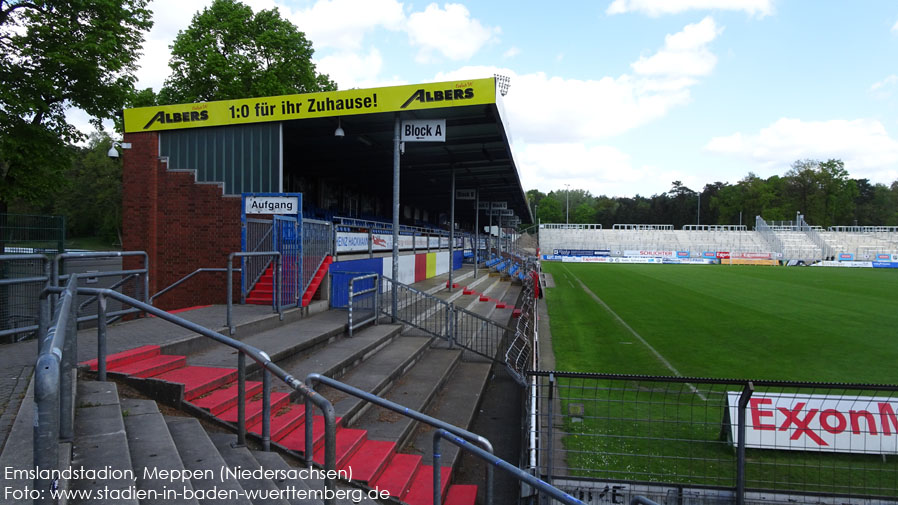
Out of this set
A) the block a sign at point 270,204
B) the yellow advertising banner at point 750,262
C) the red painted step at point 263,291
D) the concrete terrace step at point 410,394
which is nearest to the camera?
the concrete terrace step at point 410,394

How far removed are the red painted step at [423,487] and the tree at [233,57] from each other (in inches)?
1010

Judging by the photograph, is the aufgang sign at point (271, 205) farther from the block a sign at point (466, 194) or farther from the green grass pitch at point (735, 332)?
the block a sign at point (466, 194)

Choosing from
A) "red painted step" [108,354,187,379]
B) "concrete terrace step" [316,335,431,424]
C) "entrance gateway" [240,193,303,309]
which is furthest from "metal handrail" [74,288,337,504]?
"entrance gateway" [240,193,303,309]

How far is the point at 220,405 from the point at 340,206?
2236cm

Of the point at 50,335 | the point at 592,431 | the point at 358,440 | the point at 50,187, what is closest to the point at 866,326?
the point at 592,431

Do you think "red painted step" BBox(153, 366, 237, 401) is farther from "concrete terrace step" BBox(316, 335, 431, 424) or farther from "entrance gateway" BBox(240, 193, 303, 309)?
"entrance gateway" BBox(240, 193, 303, 309)

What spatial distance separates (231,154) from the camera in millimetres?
12727

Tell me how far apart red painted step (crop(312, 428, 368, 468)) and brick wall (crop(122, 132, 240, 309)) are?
8.50 m

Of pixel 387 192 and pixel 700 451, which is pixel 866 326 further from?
pixel 387 192

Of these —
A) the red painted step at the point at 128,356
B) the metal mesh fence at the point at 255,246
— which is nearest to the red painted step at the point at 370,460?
the red painted step at the point at 128,356

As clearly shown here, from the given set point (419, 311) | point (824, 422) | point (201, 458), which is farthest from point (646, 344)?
point (201, 458)

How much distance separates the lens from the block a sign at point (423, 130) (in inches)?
447

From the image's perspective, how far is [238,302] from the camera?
1067 cm

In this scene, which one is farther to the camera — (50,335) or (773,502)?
(773,502)
